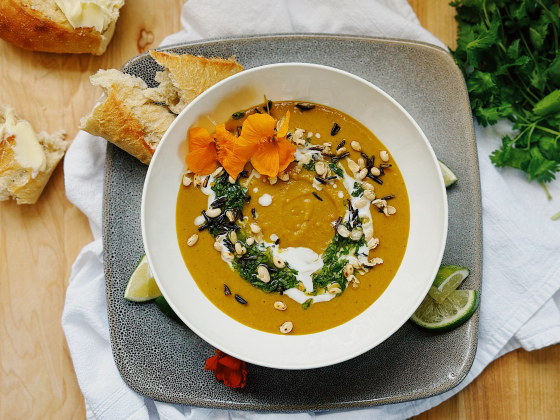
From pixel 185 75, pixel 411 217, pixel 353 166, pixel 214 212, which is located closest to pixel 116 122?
pixel 185 75

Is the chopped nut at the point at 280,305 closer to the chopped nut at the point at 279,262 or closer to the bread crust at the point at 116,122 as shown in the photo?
the chopped nut at the point at 279,262

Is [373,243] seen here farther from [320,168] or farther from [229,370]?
[229,370]

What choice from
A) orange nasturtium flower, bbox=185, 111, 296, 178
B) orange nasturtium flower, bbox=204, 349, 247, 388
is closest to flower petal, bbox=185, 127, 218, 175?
orange nasturtium flower, bbox=185, 111, 296, 178

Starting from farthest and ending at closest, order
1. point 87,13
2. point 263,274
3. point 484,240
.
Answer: point 484,240
point 87,13
point 263,274

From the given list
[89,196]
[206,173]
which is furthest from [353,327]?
[89,196]

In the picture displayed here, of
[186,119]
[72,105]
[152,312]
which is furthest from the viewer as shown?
[72,105]

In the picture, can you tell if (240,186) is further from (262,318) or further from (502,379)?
(502,379)
